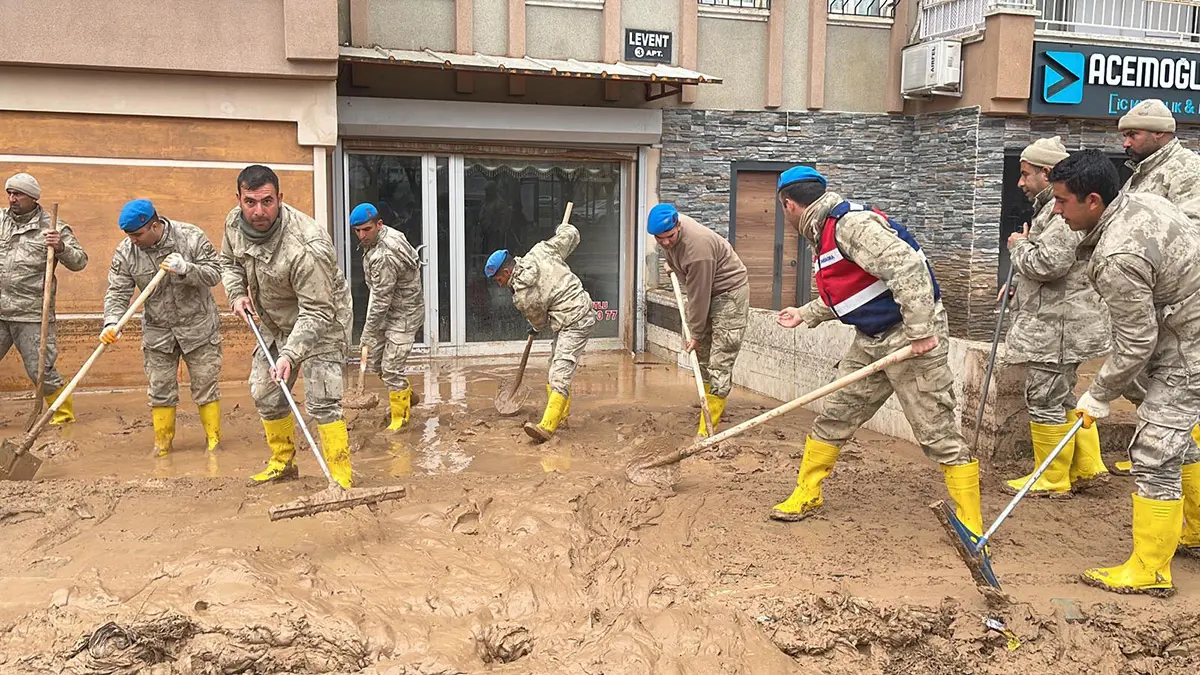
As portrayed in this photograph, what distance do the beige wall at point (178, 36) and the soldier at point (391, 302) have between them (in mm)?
2038

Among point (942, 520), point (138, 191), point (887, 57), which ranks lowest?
point (942, 520)

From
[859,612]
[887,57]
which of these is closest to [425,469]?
[859,612]

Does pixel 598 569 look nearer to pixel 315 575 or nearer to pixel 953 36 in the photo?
pixel 315 575

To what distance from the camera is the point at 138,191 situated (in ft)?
26.2

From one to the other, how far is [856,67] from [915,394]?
8010mm

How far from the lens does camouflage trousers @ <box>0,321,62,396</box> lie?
667 centimetres

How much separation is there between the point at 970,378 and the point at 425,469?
3.55 meters

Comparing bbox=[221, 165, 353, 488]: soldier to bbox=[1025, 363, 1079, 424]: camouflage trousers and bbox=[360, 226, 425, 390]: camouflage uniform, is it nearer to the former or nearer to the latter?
bbox=[360, 226, 425, 390]: camouflage uniform

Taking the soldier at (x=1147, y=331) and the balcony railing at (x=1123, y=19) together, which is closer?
the soldier at (x=1147, y=331)

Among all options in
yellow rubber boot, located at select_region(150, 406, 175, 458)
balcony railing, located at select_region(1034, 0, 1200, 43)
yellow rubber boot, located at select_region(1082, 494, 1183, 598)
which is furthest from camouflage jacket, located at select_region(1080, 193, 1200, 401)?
balcony railing, located at select_region(1034, 0, 1200, 43)

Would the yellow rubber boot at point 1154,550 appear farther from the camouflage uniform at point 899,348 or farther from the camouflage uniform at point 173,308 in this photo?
the camouflage uniform at point 173,308

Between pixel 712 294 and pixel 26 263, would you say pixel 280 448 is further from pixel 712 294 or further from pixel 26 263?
pixel 712 294

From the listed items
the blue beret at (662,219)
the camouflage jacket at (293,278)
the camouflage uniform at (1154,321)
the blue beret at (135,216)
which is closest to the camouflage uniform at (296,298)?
the camouflage jacket at (293,278)

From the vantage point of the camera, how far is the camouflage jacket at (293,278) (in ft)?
15.3
